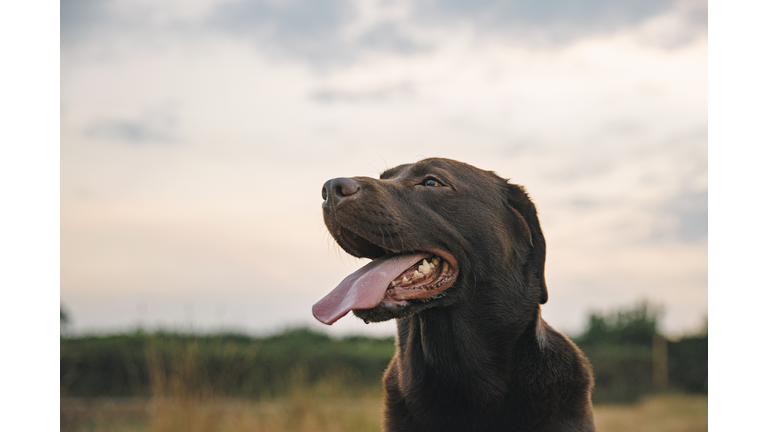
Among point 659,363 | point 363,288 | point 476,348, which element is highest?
point 363,288

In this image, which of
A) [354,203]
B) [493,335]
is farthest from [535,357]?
[354,203]

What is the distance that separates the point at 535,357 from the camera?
2.22m

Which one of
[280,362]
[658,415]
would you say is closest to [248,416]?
[280,362]

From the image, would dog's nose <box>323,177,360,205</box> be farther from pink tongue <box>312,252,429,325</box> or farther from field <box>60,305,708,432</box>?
field <box>60,305,708,432</box>

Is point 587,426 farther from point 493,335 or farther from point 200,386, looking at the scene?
point 200,386

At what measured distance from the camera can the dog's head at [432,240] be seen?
1961 millimetres

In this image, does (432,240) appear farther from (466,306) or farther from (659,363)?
(659,363)

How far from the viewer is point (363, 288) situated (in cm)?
195

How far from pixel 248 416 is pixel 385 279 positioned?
535 cm

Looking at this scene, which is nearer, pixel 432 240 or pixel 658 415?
pixel 432 240

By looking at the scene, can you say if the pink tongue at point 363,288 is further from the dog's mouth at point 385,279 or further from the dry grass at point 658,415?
the dry grass at point 658,415

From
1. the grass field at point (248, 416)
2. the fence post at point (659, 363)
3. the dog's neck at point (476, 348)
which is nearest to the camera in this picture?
the dog's neck at point (476, 348)

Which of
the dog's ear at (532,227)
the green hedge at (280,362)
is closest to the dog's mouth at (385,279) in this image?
the dog's ear at (532,227)

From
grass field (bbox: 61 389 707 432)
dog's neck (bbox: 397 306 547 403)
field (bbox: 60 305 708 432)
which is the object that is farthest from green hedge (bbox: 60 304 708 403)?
dog's neck (bbox: 397 306 547 403)
